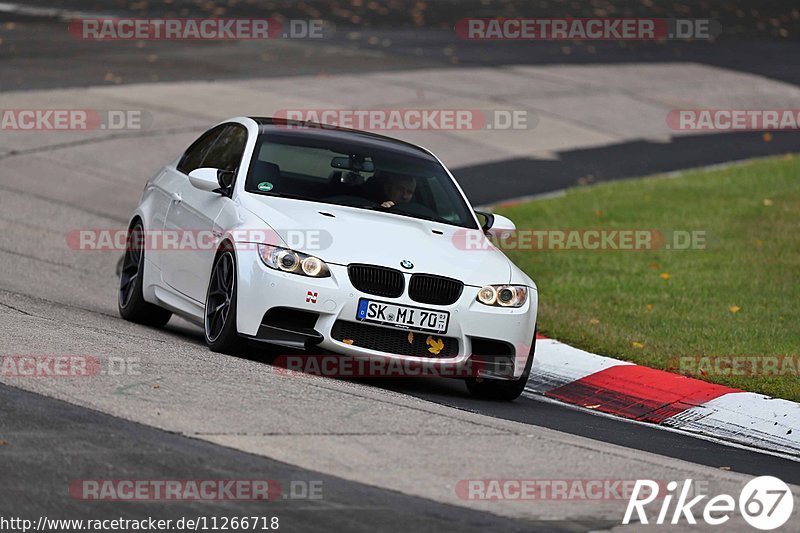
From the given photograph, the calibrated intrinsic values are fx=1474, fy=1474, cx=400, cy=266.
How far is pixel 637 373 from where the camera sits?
1028cm

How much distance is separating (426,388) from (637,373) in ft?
5.62

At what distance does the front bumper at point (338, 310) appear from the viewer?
28.1ft

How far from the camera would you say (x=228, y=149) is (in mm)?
10312

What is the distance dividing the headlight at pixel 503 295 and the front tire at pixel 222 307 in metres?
1.48

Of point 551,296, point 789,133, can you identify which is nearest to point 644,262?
point 551,296

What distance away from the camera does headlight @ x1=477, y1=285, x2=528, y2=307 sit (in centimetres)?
891

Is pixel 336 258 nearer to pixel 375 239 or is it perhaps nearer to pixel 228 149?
pixel 375 239

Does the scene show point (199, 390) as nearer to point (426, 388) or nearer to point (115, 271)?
point (426, 388)
